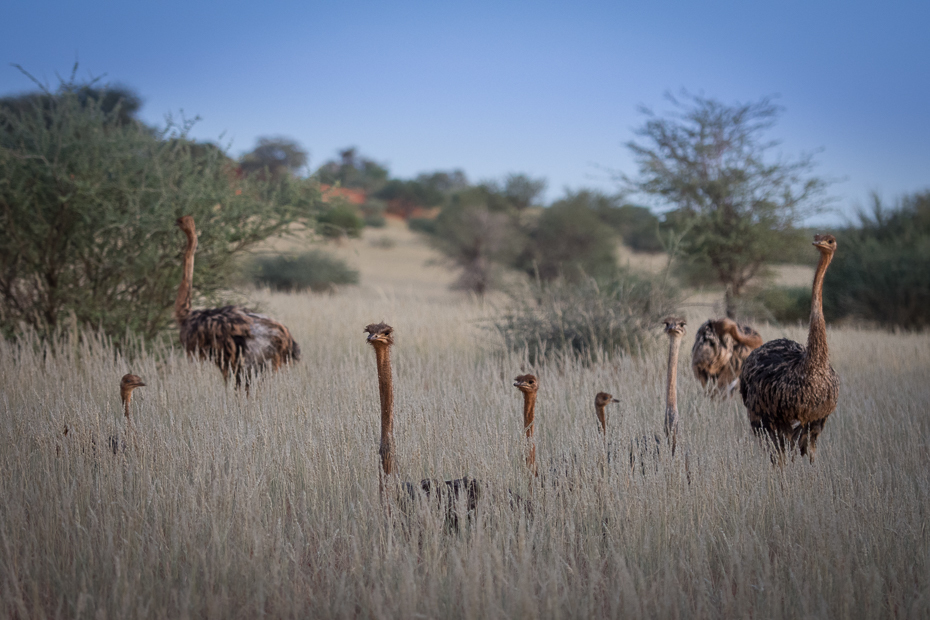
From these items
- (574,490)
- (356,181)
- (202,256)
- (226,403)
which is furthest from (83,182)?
(356,181)

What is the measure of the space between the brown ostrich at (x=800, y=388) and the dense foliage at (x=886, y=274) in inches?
Answer: 481

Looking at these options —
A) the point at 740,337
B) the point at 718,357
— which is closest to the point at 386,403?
the point at 740,337

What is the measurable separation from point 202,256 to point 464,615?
22.5 ft

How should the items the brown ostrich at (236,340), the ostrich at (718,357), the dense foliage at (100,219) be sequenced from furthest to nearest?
1. the dense foliage at (100,219)
2. the ostrich at (718,357)
3. the brown ostrich at (236,340)

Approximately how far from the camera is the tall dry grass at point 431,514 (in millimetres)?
2561

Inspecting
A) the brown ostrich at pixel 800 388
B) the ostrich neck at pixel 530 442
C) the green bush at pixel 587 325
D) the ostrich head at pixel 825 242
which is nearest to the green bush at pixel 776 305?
the green bush at pixel 587 325

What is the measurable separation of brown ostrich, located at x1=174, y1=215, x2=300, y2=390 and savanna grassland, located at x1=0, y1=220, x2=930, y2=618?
0.36m

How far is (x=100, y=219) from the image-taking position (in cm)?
745

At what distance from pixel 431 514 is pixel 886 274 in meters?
16.3

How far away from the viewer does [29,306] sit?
25.5ft

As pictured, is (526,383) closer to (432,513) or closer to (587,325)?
(432,513)

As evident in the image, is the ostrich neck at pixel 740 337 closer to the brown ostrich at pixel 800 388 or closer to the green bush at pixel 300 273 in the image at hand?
the brown ostrich at pixel 800 388

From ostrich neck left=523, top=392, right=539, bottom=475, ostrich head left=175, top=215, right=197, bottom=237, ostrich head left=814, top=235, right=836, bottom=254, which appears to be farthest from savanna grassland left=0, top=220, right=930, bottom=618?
ostrich head left=175, top=215, right=197, bottom=237

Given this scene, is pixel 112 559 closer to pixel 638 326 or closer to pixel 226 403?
pixel 226 403
